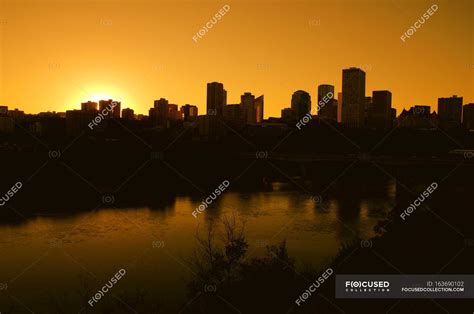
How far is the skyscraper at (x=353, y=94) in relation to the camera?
5228 cm

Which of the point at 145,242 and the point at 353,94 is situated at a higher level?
the point at 353,94

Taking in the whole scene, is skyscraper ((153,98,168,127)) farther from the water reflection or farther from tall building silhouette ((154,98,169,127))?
the water reflection

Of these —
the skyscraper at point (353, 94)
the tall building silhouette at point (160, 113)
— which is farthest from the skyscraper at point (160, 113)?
the skyscraper at point (353, 94)

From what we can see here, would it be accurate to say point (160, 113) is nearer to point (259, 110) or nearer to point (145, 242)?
point (259, 110)

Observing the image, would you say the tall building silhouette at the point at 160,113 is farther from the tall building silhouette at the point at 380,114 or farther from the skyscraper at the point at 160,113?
the tall building silhouette at the point at 380,114

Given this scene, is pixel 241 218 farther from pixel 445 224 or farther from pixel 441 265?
pixel 441 265

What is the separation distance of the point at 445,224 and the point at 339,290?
8010 millimetres

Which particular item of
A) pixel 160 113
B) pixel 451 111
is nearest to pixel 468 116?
pixel 451 111

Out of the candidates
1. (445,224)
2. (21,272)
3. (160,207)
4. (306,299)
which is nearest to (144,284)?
(21,272)

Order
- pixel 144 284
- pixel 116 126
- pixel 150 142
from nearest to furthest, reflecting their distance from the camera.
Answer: pixel 144 284, pixel 150 142, pixel 116 126

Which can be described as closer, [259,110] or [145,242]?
[145,242]

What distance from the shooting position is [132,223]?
23109 millimetres

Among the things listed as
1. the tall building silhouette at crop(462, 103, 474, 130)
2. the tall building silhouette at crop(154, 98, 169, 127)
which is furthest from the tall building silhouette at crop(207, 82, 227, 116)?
the tall building silhouette at crop(462, 103, 474, 130)

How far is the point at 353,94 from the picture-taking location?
54094 millimetres
